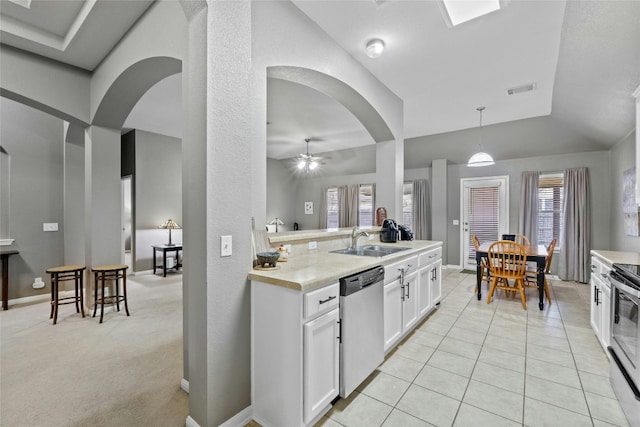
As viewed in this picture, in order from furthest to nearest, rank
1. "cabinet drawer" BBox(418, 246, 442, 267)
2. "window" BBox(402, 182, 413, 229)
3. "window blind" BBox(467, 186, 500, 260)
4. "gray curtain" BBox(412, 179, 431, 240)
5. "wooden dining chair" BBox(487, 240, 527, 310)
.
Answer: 1. "window" BBox(402, 182, 413, 229)
2. "gray curtain" BBox(412, 179, 431, 240)
3. "window blind" BBox(467, 186, 500, 260)
4. "wooden dining chair" BBox(487, 240, 527, 310)
5. "cabinet drawer" BBox(418, 246, 442, 267)

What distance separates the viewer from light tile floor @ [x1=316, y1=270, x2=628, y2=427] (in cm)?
181

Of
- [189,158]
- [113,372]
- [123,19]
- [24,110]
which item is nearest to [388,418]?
[189,158]

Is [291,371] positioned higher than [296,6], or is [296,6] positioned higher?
[296,6]

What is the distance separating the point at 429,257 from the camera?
11.3 feet

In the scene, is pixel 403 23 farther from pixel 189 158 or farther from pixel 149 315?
pixel 149 315

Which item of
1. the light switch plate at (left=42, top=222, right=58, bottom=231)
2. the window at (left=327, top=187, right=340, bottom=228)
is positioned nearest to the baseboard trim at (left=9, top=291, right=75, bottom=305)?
the light switch plate at (left=42, top=222, right=58, bottom=231)

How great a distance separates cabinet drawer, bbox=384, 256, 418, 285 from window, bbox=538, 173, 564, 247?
4.45m

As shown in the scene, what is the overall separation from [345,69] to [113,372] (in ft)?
11.8

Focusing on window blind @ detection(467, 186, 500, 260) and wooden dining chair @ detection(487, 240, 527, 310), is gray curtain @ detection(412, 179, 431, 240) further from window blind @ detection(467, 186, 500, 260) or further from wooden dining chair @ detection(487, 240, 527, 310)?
wooden dining chair @ detection(487, 240, 527, 310)

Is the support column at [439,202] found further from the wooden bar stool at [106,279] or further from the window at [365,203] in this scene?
the wooden bar stool at [106,279]

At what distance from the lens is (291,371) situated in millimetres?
1612

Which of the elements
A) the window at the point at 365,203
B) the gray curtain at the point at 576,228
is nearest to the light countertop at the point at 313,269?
the gray curtain at the point at 576,228

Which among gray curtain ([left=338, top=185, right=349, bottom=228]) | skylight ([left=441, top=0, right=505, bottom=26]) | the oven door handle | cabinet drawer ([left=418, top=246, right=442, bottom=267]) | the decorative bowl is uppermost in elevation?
skylight ([left=441, top=0, right=505, bottom=26])

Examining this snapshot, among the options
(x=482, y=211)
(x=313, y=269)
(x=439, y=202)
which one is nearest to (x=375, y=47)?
(x=313, y=269)
